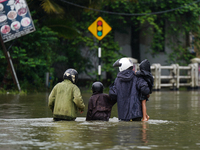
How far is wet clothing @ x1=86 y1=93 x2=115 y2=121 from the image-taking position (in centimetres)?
897

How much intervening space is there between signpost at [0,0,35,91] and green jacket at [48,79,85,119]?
1123cm

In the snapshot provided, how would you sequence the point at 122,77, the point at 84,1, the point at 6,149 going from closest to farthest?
the point at 6,149, the point at 122,77, the point at 84,1

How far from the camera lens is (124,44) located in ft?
97.9

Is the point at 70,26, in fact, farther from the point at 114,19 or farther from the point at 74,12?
the point at 114,19

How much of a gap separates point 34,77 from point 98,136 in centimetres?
1471

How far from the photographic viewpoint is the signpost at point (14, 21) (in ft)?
63.8

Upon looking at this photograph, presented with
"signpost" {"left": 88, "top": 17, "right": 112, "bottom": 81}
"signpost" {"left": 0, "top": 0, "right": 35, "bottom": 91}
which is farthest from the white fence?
"signpost" {"left": 0, "top": 0, "right": 35, "bottom": 91}

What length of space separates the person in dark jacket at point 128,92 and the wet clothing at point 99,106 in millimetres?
254

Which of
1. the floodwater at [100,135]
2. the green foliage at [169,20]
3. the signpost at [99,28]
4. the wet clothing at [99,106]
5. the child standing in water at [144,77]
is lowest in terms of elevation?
the floodwater at [100,135]

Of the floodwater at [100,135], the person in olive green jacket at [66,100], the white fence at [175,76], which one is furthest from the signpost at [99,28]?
the person in olive green jacket at [66,100]

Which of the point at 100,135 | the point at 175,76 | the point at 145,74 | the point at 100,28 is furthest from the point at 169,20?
the point at 100,135

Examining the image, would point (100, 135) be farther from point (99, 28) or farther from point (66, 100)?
point (99, 28)

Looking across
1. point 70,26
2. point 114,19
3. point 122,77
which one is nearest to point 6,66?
point 70,26

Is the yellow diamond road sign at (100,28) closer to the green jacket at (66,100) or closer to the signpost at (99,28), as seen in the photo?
the signpost at (99,28)
